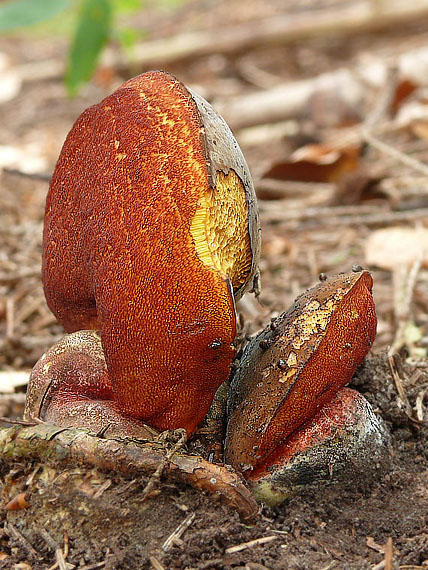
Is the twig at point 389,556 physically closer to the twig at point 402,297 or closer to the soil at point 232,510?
the soil at point 232,510

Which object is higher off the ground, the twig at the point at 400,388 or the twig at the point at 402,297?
the twig at the point at 400,388

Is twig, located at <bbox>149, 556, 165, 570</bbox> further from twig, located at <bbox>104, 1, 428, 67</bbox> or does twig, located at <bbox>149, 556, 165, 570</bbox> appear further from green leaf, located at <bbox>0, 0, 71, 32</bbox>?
twig, located at <bbox>104, 1, 428, 67</bbox>

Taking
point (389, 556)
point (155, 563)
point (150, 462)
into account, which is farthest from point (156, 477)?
point (389, 556)

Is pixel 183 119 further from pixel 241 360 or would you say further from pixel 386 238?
pixel 386 238

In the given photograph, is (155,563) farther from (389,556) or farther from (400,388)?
(400,388)

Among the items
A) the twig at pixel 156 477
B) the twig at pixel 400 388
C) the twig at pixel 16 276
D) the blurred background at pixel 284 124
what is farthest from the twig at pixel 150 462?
the twig at pixel 16 276

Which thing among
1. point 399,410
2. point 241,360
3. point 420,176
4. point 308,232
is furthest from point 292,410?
point 420,176
